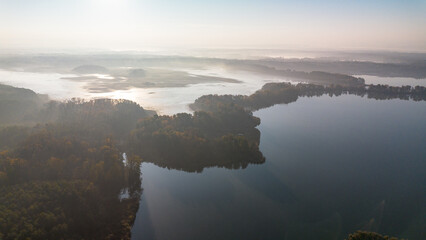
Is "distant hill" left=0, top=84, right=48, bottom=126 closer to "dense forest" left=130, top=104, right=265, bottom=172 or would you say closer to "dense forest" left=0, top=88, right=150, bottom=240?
"dense forest" left=0, top=88, right=150, bottom=240

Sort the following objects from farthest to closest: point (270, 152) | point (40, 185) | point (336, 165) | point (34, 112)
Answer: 1. point (34, 112)
2. point (270, 152)
3. point (336, 165)
4. point (40, 185)

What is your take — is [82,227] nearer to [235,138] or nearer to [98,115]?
[235,138]

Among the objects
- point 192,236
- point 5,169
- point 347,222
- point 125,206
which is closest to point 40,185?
point 5,169

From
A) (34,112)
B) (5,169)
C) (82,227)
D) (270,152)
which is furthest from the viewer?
(34,112)

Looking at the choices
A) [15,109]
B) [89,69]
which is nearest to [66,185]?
[15,109]

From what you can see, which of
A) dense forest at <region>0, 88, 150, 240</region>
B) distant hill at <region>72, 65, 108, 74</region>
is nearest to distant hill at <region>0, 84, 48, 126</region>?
dense forest at <region>0, 88, 150, 240</region>

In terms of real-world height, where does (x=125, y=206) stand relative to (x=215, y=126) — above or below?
below

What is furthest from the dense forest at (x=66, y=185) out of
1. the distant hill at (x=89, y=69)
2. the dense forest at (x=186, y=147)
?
the distant hill at (x=89, y=69)

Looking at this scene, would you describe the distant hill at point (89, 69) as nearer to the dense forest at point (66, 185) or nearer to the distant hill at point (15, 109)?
the distant hill at point (15, 109)
